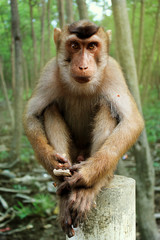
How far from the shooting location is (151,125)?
15852 mm

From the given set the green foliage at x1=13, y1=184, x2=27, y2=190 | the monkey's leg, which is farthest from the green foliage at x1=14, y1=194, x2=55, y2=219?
the monkey's leg

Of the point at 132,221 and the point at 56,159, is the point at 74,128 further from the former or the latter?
the point at 132,221

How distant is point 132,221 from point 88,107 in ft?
5.33

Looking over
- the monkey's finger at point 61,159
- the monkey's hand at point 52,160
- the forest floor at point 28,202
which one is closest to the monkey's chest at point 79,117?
the monkey's hand at point 52,160

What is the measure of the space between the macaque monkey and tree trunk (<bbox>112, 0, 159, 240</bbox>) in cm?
196

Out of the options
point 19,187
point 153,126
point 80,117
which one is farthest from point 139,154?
point 153,126

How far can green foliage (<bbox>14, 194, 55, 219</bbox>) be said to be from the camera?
26.2 feet

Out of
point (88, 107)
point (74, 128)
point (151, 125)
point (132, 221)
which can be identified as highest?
point (88, 107)

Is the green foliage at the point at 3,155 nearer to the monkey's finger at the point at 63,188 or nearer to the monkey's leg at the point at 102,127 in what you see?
the monkey's leg at the point at 102,127

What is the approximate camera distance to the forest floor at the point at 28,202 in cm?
750

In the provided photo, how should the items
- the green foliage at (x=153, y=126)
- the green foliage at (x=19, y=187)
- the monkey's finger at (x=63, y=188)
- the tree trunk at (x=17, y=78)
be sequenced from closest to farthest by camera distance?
the monkey's finger at (x=63, y=188) → the green foliage at (x=19, y=187) → the tree trunk at (x=17, y=78) → the green foliage at (x=153, y=126)

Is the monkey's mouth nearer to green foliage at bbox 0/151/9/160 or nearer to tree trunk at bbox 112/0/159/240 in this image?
tree trunk at bbox 112/0/159/240

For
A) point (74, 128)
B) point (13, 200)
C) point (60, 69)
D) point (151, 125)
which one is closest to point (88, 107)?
point (74, 128)

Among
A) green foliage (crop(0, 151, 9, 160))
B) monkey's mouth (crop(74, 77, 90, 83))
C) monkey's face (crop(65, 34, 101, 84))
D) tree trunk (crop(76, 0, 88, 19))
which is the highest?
tree trunk (crop(76, 0, 88, 19))
